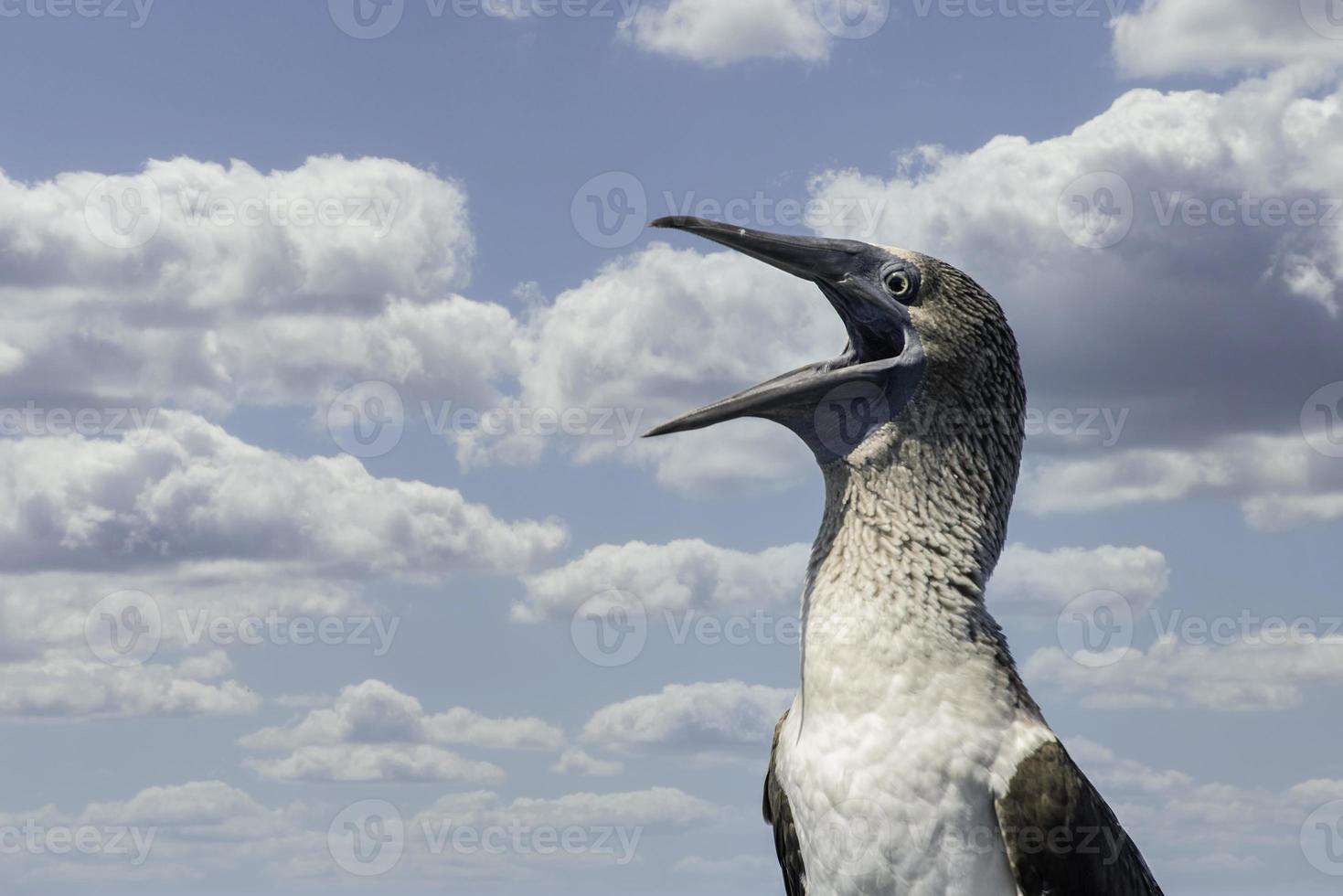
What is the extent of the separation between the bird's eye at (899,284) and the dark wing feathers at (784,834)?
114 inches

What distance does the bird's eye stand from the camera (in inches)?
339

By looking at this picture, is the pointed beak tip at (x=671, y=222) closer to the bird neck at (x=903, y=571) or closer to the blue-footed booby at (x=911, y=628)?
the blue-footed booby at (x=911, y=628)

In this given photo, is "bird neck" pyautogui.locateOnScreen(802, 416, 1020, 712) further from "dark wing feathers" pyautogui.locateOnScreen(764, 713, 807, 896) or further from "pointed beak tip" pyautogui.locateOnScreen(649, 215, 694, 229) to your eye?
"pointed beak tip" pyautogui.locateOnScreen(649, 215, 694, 229)

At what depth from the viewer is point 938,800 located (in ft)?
25.0

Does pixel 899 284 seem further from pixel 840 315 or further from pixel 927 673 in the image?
pixel 927 673

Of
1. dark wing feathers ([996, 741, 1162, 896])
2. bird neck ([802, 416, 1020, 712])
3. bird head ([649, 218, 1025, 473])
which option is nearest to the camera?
dark wing feathers ([996, 741, 1162, 896])

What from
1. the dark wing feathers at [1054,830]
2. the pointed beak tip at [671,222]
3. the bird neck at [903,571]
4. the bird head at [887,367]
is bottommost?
the dark wing feathers at [1054,830]

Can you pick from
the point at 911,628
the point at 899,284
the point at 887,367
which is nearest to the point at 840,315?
the point at 899,284

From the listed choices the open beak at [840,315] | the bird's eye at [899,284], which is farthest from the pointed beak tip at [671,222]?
the bird's eye at [899,284]

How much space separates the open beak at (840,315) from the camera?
8.27 meters

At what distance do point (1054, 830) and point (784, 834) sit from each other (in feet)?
5.99

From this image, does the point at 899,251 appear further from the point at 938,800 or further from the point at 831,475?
the point at 938,800

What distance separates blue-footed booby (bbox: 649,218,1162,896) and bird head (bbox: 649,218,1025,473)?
0.04ft

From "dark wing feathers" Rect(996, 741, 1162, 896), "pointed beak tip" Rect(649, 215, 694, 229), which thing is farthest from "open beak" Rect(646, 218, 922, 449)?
"dark wing feathers" Rect(996, 741, 1162, 896)
